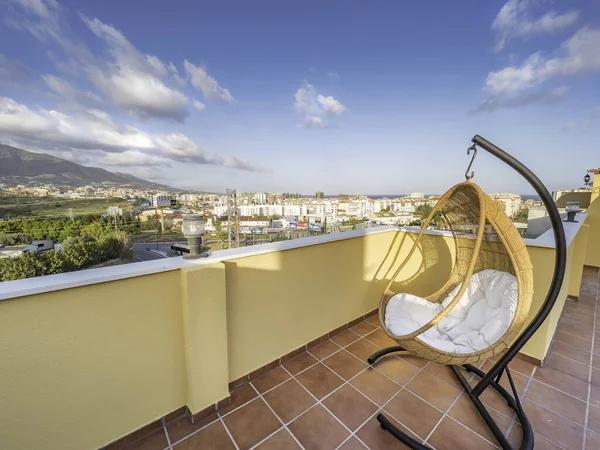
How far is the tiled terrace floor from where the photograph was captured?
137cm

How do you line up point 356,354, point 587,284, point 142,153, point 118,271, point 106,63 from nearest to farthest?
point 118,271, point 356,354, point 587,284, point 106,63, point 142,153

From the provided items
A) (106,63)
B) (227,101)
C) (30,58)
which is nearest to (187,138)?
(106,63)

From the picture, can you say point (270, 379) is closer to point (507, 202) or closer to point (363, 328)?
point (363, 328)

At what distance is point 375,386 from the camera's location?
1786 mm

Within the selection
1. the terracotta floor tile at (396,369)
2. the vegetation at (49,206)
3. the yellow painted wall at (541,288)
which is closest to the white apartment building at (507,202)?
the yellow painted wall at (541,288)

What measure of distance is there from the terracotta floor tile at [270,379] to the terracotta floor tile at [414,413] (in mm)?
761

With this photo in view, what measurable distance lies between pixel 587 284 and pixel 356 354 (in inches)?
171

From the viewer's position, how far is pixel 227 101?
10.6 metres

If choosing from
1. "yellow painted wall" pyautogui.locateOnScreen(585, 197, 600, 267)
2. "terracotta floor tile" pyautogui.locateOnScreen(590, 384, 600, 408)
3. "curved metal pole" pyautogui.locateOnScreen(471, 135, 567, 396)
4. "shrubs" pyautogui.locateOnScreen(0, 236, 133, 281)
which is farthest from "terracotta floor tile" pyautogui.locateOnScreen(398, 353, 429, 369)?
"shrubs" pyautogui.locateOnScreen(0, 236, 133, 281)

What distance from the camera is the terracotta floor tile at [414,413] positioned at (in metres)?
1.46

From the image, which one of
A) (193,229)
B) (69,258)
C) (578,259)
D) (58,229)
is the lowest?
(69,258)

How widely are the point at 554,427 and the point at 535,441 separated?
210mm

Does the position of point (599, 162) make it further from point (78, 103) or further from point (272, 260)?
point (78, 103)

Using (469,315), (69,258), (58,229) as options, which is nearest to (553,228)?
(469,315)
